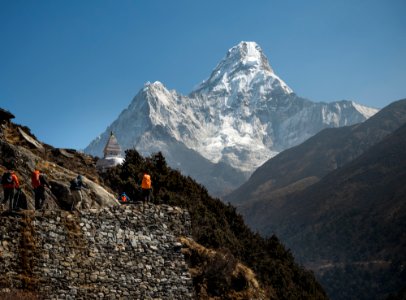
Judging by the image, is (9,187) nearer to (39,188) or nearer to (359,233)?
(39,188)

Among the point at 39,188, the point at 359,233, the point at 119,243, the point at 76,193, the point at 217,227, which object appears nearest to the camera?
the point at 119,243

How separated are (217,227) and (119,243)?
8.76m

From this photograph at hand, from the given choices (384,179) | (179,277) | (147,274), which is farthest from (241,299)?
(384,179)

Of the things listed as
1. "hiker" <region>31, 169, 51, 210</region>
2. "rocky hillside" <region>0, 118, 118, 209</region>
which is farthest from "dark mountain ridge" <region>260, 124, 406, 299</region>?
"hiker" <region>31, 169, 51, 210</region>

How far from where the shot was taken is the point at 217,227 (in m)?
27.4

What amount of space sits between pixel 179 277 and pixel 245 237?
11.0 m

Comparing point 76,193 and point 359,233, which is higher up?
point 359,233

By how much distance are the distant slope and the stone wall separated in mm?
96488

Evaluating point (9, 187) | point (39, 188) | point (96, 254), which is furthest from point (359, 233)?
point (9, 187)

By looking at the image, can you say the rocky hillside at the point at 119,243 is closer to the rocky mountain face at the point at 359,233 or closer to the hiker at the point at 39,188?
the hiker at the point at 39,188

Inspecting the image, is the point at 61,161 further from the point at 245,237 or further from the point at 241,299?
the point at 241,299

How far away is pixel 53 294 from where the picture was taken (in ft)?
55.5

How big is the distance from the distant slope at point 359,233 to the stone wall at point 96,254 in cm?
9649

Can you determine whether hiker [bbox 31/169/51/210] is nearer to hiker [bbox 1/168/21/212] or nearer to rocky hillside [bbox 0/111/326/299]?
rocky hillside [bbox 0/111/326/299]
